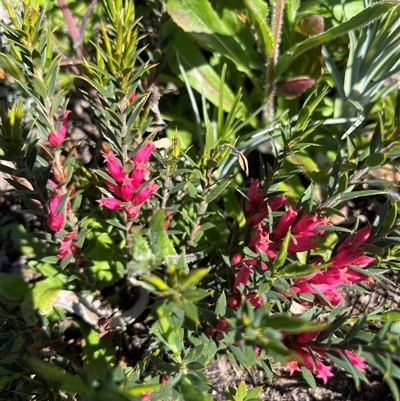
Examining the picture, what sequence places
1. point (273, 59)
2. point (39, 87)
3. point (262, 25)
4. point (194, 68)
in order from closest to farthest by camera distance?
point (39, 87)
point (262, 25)
point (273, 59)
point (194, 68)

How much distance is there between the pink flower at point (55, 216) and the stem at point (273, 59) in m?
1.02

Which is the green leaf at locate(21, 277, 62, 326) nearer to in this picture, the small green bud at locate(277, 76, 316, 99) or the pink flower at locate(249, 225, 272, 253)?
the pink flower at locate(249, 225, 272, 253)

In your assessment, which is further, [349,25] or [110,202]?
[349,25]

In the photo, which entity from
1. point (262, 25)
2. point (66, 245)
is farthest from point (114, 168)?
point (262, 25)

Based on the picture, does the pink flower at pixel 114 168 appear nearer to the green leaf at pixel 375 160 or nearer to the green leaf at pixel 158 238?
the green leaf at pixel 158 238

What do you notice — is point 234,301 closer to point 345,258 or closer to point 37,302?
point 345,258

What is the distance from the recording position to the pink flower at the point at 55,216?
127cm

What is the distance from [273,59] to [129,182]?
0.88 m

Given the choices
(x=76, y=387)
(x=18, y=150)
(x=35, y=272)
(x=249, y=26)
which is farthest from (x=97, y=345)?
(x=249, y=26)

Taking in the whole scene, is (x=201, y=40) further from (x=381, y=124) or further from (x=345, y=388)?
(x=345, y=388)

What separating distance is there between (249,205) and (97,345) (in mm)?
922

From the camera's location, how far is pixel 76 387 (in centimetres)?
68

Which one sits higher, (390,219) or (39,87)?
(39,87)

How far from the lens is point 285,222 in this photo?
1.26 meters
